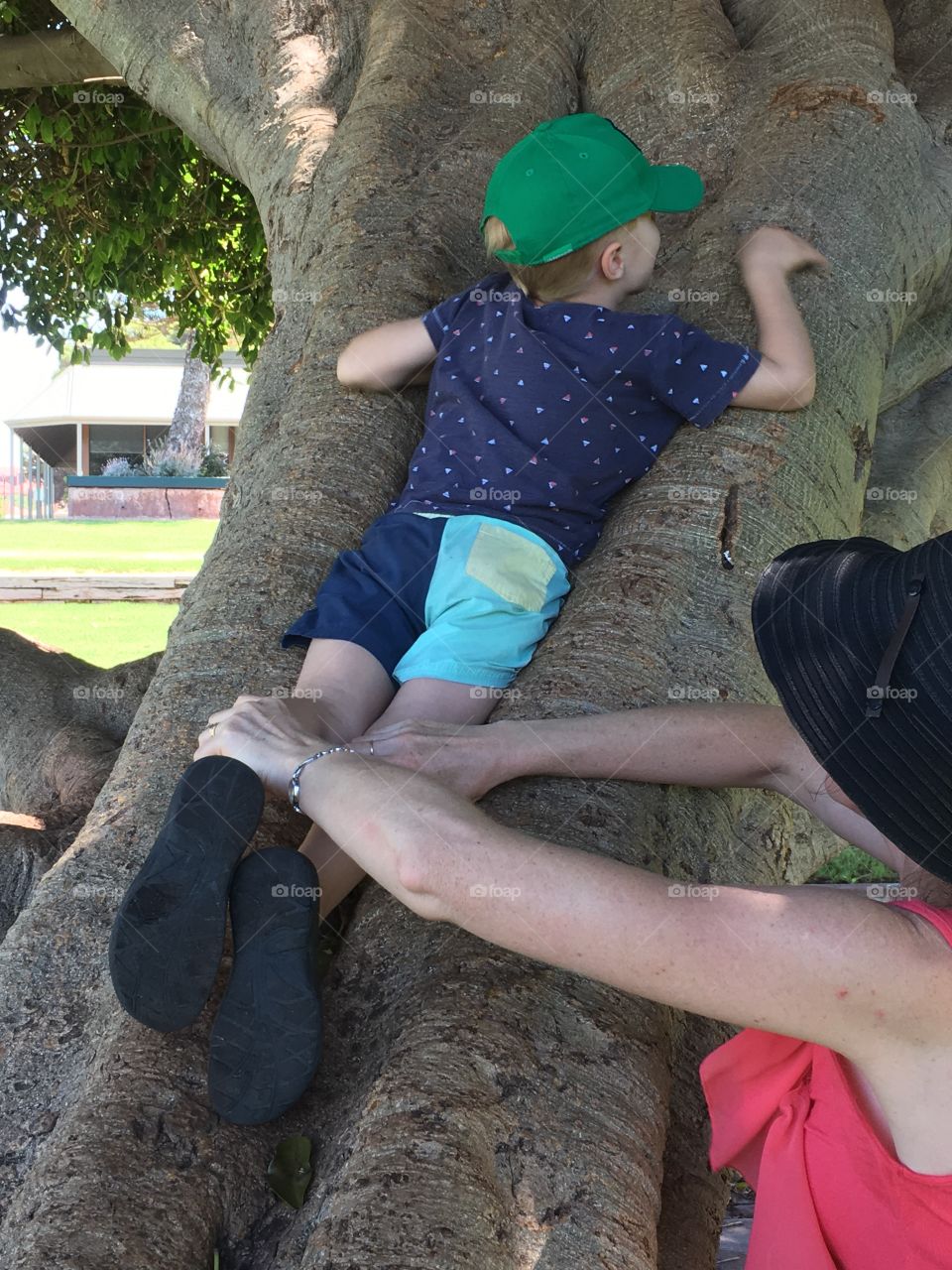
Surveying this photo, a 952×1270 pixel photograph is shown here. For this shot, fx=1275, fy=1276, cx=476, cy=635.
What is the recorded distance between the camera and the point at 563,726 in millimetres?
2180

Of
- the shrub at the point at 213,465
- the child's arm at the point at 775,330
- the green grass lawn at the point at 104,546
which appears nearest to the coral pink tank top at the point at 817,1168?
the child's arm at the point at 775,330

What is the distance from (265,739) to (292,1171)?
2.05 feet

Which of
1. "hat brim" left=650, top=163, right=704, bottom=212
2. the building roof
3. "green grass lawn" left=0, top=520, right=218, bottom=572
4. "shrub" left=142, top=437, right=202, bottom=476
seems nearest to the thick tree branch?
"hat brim" left=650, top=163, right=704, bottom=212

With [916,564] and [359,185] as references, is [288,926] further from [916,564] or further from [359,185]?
[359,185]

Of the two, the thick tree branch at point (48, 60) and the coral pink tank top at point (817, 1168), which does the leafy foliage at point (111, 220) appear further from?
the coral pink tank top at point (817, 1168)

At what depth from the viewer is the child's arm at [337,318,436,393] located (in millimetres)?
2979

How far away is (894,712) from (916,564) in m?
0.19

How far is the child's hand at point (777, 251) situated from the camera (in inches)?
120

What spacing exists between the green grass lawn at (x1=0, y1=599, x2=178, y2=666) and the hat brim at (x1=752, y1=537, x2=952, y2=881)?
1086cm

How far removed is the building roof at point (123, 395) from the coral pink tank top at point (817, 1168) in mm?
29622

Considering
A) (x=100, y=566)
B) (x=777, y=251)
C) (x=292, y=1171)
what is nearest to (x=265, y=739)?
(x=292, y=1171)

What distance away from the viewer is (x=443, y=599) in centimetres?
252

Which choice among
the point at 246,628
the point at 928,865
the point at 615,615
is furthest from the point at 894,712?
the point at 246,628

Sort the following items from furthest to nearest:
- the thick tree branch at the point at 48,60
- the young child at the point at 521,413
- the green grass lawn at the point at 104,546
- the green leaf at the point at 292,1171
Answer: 1. the green grass lawn at the point at 104,546
2. the thick tree branch at the point at 48,60
3. the young child at the point at 521,413
4. the green leaf at the point at 292,1171
